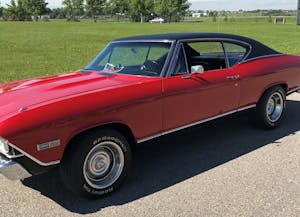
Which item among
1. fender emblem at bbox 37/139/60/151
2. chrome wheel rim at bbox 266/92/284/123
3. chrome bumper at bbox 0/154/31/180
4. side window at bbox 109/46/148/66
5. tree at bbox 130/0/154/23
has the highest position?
side window at bbox 109/46/148/66

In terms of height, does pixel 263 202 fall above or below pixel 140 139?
below

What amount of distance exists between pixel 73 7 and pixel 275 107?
117 meters

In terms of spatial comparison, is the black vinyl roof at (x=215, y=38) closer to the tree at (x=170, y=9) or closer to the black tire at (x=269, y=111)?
the black tire at (x=269, y=111)

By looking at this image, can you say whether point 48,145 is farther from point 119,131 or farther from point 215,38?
point 215,38

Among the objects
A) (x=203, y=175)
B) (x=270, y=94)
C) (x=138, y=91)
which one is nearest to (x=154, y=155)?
(x=203, y=175)

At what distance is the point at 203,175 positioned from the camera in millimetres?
4195

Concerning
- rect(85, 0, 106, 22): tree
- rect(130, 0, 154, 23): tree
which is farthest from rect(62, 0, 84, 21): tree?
rect(130, 0, 154, 23): tree

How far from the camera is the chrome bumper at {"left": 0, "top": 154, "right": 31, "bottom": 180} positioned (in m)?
3.19

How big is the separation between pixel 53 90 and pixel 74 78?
0.63 meters

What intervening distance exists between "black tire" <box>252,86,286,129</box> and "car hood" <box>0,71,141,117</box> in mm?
2147

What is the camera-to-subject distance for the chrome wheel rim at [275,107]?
5.79 metres

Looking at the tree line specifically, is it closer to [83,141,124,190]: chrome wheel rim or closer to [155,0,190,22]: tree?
[155,0,190,22]: tree

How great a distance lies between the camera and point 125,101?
3.77 meters

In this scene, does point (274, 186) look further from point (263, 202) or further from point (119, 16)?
point (119, 16)
